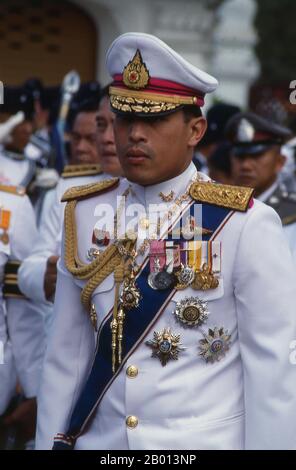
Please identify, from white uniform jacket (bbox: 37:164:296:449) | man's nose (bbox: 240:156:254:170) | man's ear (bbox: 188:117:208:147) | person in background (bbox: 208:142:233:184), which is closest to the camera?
white uniform jacket (bbox: 37:164:296:449)

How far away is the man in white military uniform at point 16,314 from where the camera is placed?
217 inches

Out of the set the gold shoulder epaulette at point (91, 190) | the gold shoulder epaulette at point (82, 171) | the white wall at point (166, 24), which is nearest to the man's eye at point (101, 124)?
the gold shoulder epaulette at point (82, 171)

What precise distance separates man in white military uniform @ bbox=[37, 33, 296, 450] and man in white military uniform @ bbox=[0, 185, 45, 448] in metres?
1.49

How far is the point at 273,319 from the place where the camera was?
146 inches

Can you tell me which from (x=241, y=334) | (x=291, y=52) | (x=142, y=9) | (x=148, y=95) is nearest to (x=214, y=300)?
(x=241, y=334)

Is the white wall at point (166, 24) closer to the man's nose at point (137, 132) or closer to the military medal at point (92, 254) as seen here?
the military medal at point (92, 254)

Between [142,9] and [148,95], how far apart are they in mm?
13034

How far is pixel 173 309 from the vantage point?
3834 mm

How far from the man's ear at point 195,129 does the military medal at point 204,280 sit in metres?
0.39

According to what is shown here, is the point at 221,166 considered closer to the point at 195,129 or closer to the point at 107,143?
the point at 107,143

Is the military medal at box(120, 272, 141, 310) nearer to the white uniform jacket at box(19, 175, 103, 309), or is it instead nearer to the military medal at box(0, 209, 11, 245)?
the white uniform jacket at box(19, 175, 103, 309)

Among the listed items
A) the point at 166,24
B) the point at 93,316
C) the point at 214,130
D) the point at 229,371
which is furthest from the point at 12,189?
the point at 166,24

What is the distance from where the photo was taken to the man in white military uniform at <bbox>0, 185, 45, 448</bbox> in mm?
5520

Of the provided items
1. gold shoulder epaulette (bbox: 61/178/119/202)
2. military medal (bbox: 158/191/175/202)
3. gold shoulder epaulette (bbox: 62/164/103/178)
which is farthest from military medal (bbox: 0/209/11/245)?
military medal (bbox: 158/191/175/202)
